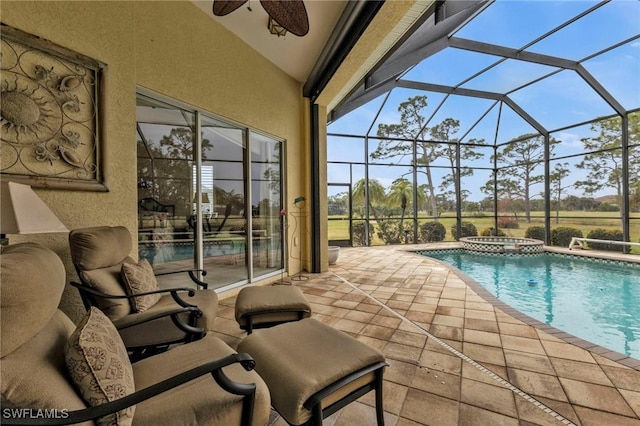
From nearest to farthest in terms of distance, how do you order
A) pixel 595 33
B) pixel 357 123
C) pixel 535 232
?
pixel 595 33 → pixel 357 123 → pixel 535 232

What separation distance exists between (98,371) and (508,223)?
11.7 metres

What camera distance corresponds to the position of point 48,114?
1.98 m

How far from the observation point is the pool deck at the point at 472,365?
5.10 feet

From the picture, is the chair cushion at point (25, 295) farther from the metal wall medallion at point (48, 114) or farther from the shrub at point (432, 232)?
the shrub at point (432, 232)

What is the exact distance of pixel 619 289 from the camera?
464cm

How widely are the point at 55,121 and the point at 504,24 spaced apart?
7412 mm

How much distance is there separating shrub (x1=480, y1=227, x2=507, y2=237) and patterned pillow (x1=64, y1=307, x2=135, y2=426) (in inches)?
446

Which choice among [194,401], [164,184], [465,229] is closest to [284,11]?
[164,184]

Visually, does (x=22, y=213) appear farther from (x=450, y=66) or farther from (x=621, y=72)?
(x=621, y=72)

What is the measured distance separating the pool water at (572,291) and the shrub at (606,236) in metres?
1.34

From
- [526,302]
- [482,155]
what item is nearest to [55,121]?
[526,302]

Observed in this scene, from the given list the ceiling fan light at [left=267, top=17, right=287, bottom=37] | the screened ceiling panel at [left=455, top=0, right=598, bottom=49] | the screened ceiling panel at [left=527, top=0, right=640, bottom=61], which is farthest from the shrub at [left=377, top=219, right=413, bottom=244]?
the ceiling fan light at [left=267, top=17, right=287, bottom=37]

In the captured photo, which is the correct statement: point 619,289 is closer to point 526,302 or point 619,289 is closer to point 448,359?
point 526,302

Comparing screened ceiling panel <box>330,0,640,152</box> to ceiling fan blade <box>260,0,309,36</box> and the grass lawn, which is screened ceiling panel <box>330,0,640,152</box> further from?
the grass lawn
